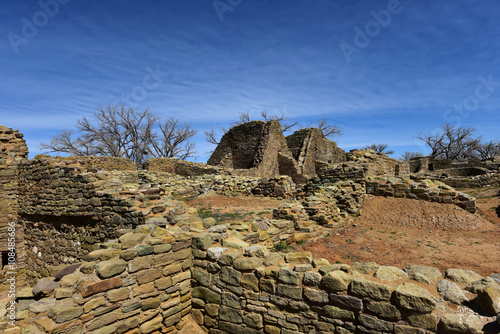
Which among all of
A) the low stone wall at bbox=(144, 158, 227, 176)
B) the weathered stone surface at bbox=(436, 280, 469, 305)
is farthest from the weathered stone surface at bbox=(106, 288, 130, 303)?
the low stone wall at bbox=(144, 158, 227, 176)

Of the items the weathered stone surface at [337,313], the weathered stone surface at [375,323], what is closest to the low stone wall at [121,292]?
the weathered stone surface at [337,313]

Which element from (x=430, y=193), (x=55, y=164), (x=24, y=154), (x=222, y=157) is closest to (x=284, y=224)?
(x=430, y=193)

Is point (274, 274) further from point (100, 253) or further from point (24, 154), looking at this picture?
point (24, 154)

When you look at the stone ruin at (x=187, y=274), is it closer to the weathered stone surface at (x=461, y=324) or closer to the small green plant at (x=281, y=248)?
the weathered stone surface at (x=461, y=324)

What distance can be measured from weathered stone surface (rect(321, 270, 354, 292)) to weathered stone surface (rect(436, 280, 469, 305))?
38.6 inches

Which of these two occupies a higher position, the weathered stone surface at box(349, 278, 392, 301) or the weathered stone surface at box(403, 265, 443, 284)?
the weathered stone surface at box(403, 265, 443, 284)

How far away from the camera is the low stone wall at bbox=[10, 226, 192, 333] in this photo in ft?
11.2

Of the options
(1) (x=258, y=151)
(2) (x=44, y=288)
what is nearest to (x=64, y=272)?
Answer: (2) (x=44, y=288)

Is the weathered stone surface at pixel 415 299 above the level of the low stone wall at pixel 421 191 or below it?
below

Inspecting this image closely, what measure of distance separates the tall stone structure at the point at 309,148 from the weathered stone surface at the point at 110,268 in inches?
895

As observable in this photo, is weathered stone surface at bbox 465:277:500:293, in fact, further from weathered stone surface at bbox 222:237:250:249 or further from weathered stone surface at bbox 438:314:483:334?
weathered stone surface at bbox 222:237:250:249

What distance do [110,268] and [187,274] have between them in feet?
4.81

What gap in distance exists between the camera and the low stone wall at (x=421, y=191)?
9.20 meters

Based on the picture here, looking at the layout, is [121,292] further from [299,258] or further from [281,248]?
[281,248]
